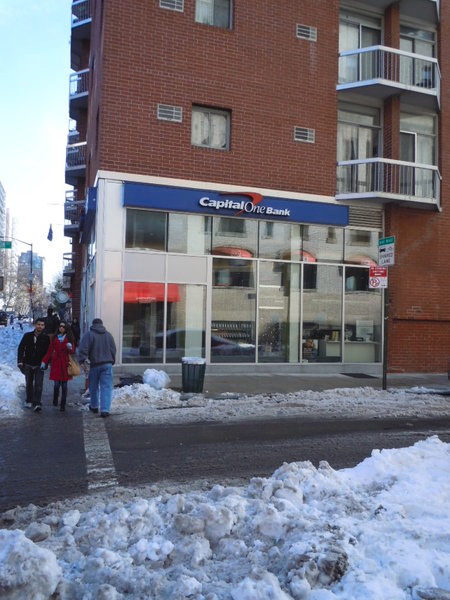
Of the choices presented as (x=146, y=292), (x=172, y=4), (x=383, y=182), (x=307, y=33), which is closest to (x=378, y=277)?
(x=383, y=182)

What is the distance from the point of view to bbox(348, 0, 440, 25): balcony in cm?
1756

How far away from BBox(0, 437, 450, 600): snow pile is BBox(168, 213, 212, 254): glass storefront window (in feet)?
36.1

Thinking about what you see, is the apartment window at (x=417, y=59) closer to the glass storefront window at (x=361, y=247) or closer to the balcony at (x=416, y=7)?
the balcony at (x=416, y=7)

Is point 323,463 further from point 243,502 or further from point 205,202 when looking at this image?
point 205,202

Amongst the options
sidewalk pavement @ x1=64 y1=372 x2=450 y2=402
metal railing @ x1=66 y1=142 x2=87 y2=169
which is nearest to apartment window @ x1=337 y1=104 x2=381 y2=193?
sidewalk pavement @ x1=64 y1=372 x2=450 y2=402

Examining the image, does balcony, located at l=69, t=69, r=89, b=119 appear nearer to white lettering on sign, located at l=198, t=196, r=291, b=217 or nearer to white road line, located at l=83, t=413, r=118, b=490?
white lettering on sign, located at l=198, t=196, r=291, b=217

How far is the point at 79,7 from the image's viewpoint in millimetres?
29359

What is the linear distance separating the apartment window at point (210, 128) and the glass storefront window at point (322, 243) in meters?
3.72

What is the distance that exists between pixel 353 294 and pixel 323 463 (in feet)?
41.7

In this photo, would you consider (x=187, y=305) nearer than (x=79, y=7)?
Yes

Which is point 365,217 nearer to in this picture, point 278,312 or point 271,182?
point 271,182

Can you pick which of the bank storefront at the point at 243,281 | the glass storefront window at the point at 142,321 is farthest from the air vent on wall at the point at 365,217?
the glass storefront window at the point at 142,321

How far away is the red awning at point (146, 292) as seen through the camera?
1466cm

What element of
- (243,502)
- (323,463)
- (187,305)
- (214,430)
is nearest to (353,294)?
(187,305)
